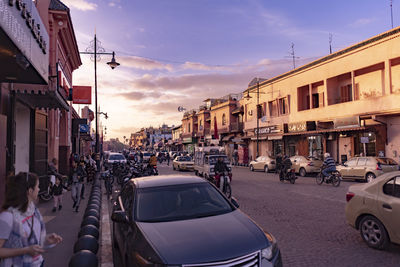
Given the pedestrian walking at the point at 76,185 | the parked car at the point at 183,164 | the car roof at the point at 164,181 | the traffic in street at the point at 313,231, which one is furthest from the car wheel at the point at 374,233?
the parked car at the point at 183,164

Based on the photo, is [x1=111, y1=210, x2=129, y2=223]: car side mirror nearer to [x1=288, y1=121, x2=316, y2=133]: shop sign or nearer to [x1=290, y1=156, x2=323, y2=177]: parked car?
[x1=290, y1=156, x2=323, y2=177]: parked car

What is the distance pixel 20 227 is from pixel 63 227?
5837 millimetres

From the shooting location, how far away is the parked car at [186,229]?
327cm

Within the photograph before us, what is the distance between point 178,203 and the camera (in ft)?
14.8

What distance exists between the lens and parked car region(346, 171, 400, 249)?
529 centimetres

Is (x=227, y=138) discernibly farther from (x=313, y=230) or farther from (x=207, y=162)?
(x=313, y=230)

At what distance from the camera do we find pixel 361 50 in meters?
23.5

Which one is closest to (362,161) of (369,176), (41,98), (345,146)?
(369,176)

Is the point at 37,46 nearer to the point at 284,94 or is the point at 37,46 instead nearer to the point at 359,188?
the point at 359,188

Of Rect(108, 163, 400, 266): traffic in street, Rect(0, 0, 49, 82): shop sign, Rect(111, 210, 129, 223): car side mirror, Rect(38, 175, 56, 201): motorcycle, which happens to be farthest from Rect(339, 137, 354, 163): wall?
Rect(111, 210, 129, 223): car side mirror

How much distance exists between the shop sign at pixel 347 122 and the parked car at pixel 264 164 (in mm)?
5810

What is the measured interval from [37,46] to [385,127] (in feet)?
71.8

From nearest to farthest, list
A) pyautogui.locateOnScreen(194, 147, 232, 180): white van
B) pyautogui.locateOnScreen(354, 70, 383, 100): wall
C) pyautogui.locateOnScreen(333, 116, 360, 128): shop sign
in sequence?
pyautogui.locateOnScreen(194, 147, 232, 180): white van, pyautogui.locateOnScreen(333, 116, 360, 128): shop sign, pyautogui.locateOnScreen(354, 70, 383, 100): wall

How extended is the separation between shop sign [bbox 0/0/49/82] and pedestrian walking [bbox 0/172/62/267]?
3078 millimetres
